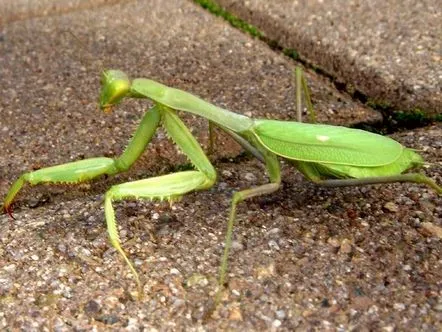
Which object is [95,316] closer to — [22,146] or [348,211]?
[348,211]

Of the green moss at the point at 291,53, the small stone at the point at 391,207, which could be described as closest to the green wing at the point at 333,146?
the small stone at the point at 391,207

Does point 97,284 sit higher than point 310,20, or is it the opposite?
point 310,20

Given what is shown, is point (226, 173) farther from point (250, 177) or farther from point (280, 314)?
point (280, 314)

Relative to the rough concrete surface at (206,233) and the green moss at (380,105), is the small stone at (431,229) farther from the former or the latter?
the green moss at (380,105)

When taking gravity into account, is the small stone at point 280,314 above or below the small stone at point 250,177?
below

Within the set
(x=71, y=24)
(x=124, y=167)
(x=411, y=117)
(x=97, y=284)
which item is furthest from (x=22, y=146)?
(x=411, y=117)

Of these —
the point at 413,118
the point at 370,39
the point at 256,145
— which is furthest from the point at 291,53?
the point at 256,145
